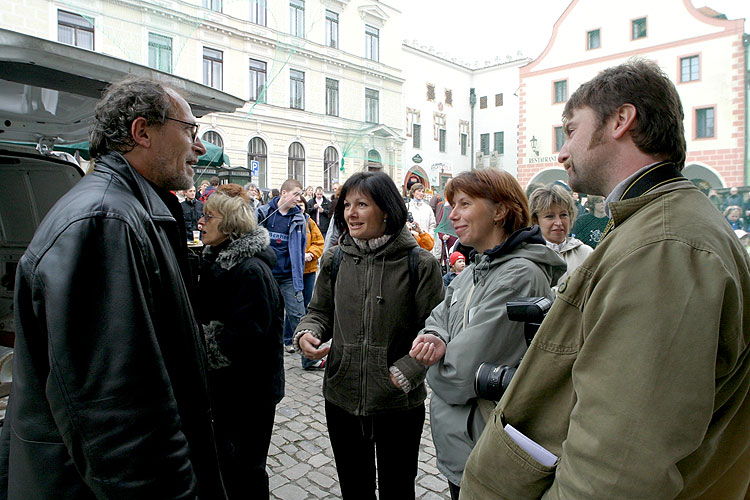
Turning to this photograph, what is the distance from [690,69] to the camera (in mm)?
11664

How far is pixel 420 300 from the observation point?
237cm

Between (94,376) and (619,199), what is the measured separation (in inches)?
56.6

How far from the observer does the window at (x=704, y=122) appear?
9.91 m

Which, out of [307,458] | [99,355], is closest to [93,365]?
[99,355]

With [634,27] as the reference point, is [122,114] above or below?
below

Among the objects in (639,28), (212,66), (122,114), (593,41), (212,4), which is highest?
(593,41)

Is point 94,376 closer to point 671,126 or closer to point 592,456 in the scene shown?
point 592,456

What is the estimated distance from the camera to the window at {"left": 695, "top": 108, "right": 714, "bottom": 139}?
9914 mm

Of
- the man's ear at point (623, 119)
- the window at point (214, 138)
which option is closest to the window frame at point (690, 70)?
the man's ear at point (623, 119)

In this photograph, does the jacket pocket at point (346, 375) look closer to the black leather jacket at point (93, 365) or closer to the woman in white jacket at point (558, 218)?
the black leather jacket at point (93, 365)

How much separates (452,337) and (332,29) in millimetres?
12047

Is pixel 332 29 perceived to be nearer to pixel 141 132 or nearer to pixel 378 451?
pixel 141 132

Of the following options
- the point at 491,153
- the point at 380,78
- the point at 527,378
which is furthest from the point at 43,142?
the point at 491,153

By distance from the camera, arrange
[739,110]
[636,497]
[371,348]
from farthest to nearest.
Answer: [739,110] → [371,348] → [636,497]
